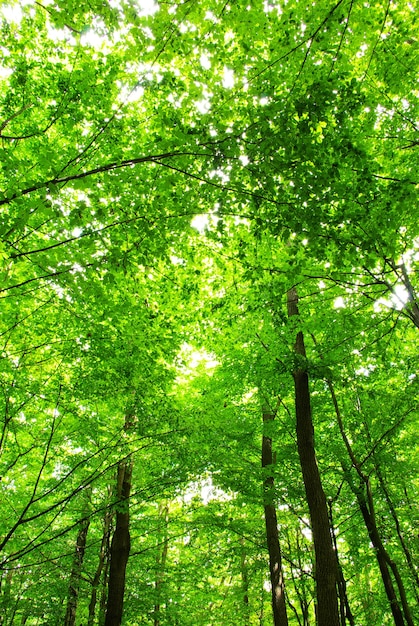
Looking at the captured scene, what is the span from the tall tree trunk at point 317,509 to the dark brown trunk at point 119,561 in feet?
10.6

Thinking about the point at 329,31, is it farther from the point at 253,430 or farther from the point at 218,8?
the point at 253,430

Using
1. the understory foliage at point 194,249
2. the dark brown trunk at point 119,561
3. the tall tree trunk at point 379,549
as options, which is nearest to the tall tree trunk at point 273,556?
the understory foliage at point 194,249

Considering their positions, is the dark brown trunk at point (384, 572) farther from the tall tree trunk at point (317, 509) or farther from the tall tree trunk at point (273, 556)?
the tall tree trunk at point (317, 509)

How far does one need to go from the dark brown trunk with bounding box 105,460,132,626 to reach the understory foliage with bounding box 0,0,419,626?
0.20m

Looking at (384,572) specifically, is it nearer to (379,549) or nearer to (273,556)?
(379,549)

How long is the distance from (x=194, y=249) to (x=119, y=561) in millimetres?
6389

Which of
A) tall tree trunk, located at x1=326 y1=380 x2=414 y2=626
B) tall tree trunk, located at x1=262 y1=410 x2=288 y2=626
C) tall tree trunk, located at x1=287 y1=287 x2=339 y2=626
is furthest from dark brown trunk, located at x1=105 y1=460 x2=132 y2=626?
tall tree trunk, located at x1=326 y1=380 x2=414 y2=626

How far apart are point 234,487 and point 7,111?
8077 millimetres

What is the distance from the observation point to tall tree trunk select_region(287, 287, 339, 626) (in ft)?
17.6

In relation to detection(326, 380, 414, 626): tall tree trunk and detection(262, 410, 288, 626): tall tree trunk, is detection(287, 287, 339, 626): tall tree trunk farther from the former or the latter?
detection(262, 410, 288, 626): tall tree trunk

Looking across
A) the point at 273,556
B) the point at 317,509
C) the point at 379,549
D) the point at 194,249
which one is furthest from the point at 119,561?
the point at 194,249

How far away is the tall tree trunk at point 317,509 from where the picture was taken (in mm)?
5355

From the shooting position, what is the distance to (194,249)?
6.53m

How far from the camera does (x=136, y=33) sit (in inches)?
127
